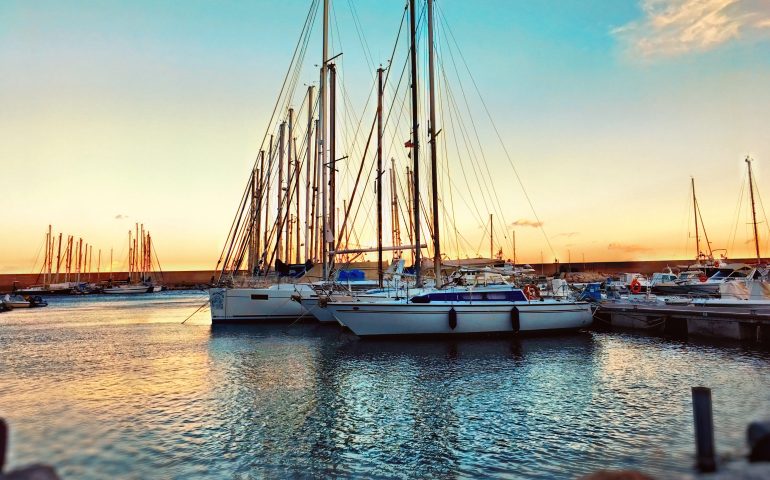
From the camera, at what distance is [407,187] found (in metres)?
54.8

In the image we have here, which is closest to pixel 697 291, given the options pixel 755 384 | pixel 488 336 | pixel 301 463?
pixel 488 336

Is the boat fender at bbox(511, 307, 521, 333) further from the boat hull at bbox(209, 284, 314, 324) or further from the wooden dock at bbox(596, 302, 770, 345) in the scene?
the boat hull at bbox(209, 284, 314, 324)

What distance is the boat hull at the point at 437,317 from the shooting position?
23844 mm

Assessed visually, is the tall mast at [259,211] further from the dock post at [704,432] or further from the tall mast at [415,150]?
the dock post at [704,432]

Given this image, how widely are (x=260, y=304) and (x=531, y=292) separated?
20.0 meters

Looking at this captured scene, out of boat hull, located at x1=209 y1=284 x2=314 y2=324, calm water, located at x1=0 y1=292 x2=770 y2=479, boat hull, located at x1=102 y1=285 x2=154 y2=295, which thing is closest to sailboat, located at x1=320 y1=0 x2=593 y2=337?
calm water, located at x1=0 y1=292 x2=770 y2=479

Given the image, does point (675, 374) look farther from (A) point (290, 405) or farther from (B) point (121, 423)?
(B) point (121, 423)

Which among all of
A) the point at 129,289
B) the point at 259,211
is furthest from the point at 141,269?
the point at 259,211

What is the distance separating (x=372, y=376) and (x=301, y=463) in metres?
7.69

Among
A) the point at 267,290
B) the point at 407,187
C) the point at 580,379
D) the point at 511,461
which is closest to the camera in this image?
the point at 511,461

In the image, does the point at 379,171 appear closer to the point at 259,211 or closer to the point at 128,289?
the point at 259,211

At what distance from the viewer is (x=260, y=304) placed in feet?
119

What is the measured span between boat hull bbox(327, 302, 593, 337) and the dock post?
18.5 m

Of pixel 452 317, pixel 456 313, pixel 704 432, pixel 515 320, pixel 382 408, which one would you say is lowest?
pixel 382 408
